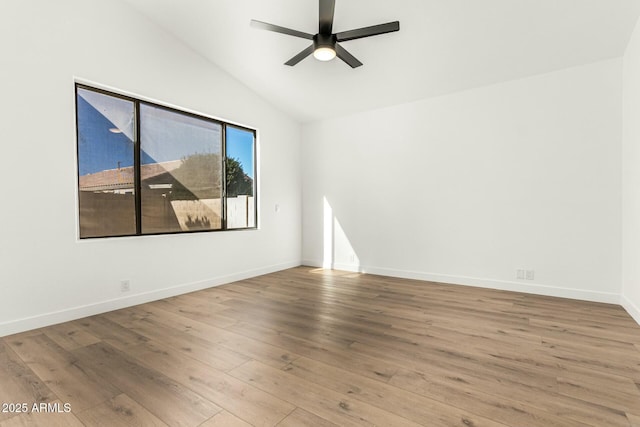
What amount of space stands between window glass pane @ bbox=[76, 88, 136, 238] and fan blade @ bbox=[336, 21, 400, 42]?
99.4 inches

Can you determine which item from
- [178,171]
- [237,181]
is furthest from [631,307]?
[178,171]

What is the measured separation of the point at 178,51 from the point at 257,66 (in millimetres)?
985

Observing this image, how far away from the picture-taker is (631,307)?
9.91 ft

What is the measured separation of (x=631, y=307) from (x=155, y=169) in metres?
5.30

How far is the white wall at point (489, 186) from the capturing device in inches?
137

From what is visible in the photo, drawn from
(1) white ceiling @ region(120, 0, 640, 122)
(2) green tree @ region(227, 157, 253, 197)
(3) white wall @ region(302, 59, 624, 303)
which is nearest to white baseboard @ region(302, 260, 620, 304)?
(3) white wall @ region(302, 59, 624, 303)

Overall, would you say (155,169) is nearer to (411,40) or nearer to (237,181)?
(237,181)

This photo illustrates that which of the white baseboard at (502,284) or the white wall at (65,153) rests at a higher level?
the white wall at (65,153)

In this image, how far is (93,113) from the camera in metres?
3.29

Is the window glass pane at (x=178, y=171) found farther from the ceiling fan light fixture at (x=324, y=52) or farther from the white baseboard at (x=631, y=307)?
the white baseboard at (x=631, y=307)

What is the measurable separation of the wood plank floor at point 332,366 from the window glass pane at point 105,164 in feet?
3.27

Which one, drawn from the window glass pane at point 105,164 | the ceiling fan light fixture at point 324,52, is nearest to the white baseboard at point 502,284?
the ceiling fan light fixture at point 324,52

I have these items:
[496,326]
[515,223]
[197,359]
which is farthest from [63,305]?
[515,223]

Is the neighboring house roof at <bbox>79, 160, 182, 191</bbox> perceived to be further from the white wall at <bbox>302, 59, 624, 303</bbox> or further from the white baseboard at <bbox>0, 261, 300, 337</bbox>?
the white wall at <bbox>302, 59, 624, 303</bbox>
